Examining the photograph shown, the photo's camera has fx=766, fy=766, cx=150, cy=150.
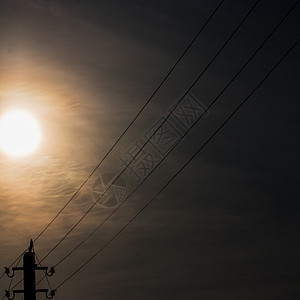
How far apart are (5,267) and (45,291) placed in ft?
9.15

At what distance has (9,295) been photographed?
137 ft

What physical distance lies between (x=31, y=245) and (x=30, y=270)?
1.42 meters

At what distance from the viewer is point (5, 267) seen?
137 feet

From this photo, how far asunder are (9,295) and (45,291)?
96.0 inches

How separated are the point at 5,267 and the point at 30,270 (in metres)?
2.53

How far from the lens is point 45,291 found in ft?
134

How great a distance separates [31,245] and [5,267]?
2.39 m

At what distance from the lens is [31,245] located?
40656 mm

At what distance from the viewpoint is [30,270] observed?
131ft

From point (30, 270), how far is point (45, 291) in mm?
1648

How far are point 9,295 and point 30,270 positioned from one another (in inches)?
117
